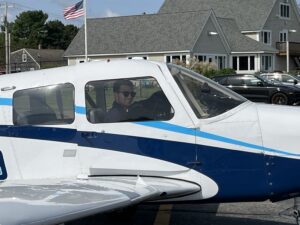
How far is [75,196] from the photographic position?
14.2 ft

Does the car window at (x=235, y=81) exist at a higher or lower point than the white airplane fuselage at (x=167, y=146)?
higher

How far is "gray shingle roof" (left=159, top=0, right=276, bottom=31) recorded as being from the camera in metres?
58.4

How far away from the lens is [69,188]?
475cm

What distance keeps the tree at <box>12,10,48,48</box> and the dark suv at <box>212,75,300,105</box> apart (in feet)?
334

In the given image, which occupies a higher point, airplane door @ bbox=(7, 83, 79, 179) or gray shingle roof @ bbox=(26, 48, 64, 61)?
gray shingle roof @ bbox=(26, 48, 64, 61)

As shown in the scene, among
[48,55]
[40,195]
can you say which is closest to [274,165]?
[40,195]

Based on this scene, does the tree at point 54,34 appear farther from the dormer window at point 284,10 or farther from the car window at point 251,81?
the car window at point 251,81

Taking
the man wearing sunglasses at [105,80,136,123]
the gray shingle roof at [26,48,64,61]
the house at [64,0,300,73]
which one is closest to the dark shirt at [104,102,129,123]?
the man wearing sunglasses at [105,80,136,123]

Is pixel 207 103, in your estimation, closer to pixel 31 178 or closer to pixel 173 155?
pixel 173 155

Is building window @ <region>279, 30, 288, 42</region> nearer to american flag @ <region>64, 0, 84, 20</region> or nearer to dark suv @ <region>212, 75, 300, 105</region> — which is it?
american flag @ <region>64, 0, 84, 20</region>

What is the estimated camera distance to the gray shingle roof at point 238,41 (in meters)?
53.8

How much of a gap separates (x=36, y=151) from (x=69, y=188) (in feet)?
3.49

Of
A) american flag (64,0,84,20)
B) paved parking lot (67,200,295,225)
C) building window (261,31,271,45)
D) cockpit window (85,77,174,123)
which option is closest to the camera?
cockpit window (85,77,174,123)

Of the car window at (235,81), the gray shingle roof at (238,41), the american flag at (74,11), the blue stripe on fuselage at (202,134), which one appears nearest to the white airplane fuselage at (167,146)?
the blue stripe on fuselage at (202,134)
